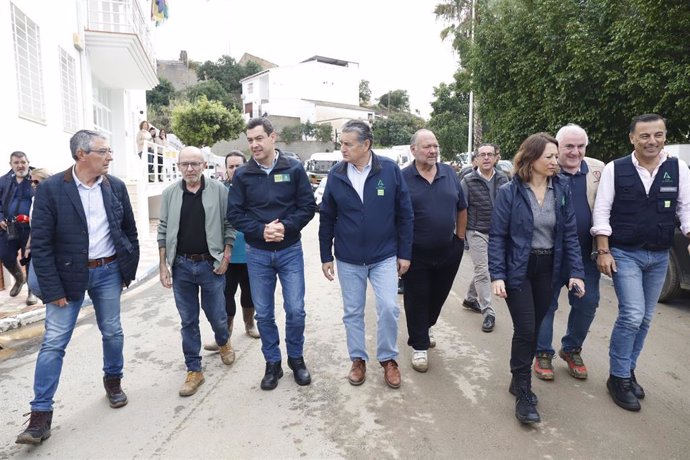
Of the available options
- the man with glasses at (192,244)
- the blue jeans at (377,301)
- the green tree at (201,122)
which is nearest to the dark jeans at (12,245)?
the man with glasses at (192,244)

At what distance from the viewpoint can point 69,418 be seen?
337cm

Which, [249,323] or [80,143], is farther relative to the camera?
[249,323]

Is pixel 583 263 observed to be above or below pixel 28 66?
below

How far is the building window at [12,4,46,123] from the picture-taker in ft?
25.4

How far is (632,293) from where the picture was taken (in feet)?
11.2

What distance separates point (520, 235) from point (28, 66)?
340 inches

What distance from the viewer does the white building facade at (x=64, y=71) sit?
756cm

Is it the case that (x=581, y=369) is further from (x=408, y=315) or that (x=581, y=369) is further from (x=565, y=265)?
(x=408, y=315)

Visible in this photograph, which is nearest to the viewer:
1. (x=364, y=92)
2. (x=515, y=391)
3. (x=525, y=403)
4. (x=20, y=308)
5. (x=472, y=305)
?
(x=525, y=403)

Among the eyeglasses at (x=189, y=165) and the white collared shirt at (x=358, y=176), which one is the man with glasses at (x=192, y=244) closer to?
the eyeglasses at (x=189, y=165)

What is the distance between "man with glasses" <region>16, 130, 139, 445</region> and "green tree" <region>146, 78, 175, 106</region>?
48009 millimetres

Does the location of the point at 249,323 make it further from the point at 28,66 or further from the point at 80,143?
the point at 28,66

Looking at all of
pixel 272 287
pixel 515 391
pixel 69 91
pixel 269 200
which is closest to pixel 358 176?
pixel 269 200

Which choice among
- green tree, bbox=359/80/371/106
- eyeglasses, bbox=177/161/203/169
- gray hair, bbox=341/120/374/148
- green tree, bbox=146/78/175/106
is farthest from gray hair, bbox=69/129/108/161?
green tree, bbox=359/80/371/106
